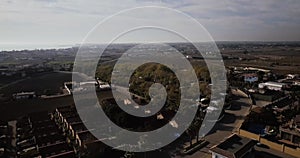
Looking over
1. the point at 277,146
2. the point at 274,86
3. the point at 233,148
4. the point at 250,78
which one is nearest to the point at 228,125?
the point at 277,146

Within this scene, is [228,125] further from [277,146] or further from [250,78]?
[250,78]

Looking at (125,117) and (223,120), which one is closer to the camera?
(125,117)

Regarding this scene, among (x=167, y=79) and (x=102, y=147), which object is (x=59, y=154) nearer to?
(x=102, y=147)

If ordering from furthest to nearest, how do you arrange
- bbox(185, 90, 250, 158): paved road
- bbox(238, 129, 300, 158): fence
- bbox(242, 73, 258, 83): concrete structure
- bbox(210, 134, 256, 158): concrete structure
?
bbox(242, 73, 258, 83): concrete structure → bbox(185, 90, 250, 158): paved road → bbox(238, 129, 300, 158): fence → bbox(210, 134, 256, 158): concrete structure

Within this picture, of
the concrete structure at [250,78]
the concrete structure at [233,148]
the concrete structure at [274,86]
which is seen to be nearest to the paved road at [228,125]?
the concrete structure at [233,148]

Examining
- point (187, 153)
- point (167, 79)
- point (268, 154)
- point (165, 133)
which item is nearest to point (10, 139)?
point (165, 133)

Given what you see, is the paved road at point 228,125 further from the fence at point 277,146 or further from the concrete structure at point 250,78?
the concrete structure at point 250,78

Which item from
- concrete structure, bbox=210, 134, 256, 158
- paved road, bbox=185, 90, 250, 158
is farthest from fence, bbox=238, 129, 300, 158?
concrete structure, bbox=210, 134, 256, 158

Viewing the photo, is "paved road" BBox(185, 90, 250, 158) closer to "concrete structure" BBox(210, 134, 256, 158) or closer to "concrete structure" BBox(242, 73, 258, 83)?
"concrete structure" BBox(210, 134, 256, 158)
